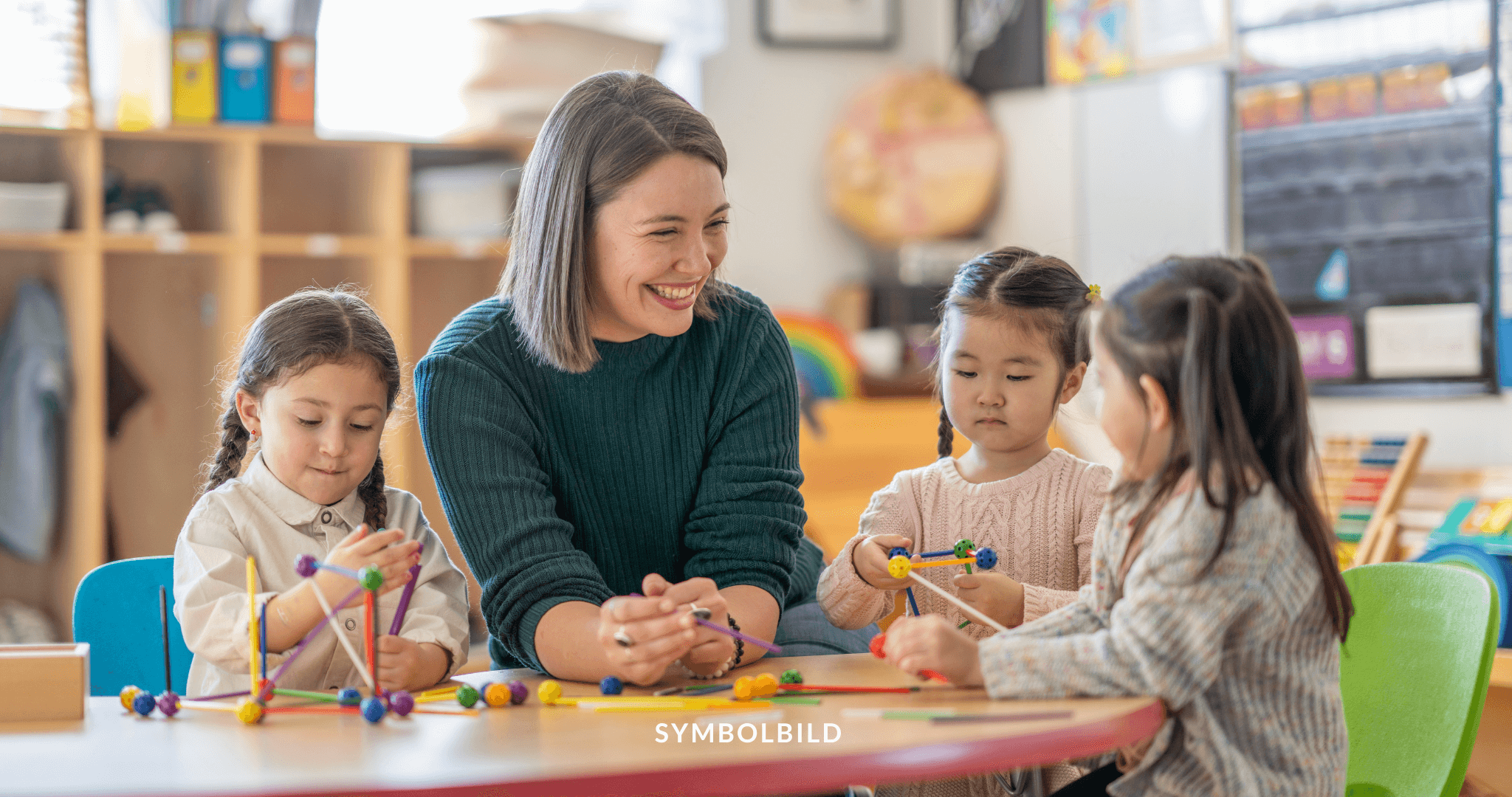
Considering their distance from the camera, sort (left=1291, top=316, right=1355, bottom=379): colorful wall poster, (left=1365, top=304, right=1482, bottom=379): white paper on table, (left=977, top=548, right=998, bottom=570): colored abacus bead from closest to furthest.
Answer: (left=977, top=548, right=998, bottom=570): colored abacus bead < (left=1365, top=304, right=1482, bottom=379): white paper on table < (left=1291, top=316, right=1355, bottom=379): colorful wall poster

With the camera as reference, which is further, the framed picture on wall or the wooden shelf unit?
the framed picture on wall

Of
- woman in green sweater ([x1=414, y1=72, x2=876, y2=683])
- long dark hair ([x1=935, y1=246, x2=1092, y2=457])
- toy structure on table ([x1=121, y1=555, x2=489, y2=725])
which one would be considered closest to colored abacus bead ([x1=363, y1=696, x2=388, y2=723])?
toy structure on table ([x1=121, y1=555, x2=489, y2=725])

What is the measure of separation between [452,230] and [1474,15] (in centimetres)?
261

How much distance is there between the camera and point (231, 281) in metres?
3.45

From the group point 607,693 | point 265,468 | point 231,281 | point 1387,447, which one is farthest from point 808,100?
point 607,693

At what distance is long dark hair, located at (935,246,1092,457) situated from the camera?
145 centimetres

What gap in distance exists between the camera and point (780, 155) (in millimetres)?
3918

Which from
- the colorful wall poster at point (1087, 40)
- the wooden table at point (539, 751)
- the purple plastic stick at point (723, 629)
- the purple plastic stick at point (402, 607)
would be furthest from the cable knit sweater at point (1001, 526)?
the colorful wall poster at point (1087, 40)

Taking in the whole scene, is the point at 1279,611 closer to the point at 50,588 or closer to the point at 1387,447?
the point at 1387,447

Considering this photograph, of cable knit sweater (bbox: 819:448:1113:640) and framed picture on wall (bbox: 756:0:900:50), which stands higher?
framed picture on wall (bbox: 756:0:900:50)

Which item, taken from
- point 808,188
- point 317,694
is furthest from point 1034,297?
point 808,188

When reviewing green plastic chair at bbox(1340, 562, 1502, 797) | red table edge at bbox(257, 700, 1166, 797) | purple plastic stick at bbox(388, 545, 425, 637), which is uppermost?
purple plastic stick at bbox(388, 545, 425, 637)

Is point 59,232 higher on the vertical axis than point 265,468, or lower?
higher

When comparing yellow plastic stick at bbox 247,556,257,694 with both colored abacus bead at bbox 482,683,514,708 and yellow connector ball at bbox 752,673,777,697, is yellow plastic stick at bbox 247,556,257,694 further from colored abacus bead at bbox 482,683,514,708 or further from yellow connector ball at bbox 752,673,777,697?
yellow connector ball at bbox 752,673,777,697
